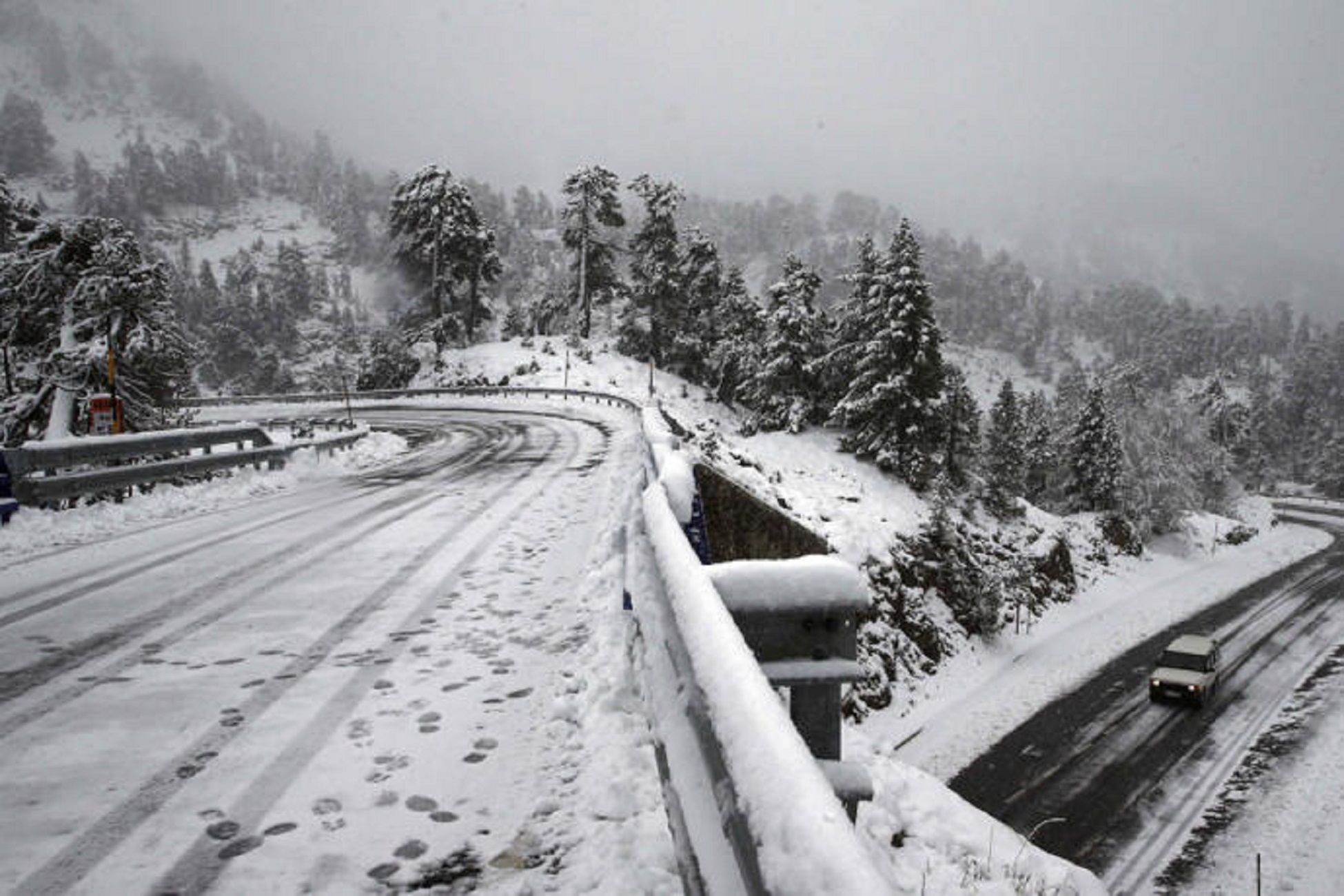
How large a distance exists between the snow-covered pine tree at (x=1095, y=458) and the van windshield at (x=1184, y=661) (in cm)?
2789

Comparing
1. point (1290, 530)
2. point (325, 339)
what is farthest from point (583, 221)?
point (325, 339)

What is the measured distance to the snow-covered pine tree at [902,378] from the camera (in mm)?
39719

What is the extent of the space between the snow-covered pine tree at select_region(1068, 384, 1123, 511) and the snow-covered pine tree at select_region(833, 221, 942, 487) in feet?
56.1

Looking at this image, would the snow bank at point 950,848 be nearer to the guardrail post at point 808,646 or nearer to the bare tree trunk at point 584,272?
the guardrail post at point 808,646

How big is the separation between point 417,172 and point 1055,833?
6127 cm

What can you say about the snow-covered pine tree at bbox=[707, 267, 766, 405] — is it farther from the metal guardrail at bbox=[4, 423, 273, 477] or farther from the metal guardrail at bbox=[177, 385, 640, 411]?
the metal guardrail at bbox=[4, 423, 273, 477]

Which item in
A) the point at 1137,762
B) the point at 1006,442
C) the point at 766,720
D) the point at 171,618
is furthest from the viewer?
the point at 1006,442

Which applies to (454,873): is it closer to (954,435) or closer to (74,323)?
(74,323)

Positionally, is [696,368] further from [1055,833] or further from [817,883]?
[817,883]

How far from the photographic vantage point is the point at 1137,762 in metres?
20.2

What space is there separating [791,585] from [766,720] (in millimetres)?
845

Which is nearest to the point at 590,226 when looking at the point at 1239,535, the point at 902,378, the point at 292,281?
the point at 902,378

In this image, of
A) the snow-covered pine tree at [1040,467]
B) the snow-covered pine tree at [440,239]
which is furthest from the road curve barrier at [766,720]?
the snow-covered pine tree at [1040,467]

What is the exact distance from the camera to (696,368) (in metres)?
60.0
